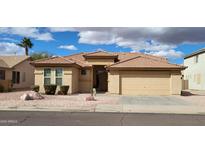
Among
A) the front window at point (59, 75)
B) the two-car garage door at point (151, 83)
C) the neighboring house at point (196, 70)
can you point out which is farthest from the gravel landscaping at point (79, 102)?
the neighboring house at point (196, 70)

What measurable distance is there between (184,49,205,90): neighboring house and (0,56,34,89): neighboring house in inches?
887

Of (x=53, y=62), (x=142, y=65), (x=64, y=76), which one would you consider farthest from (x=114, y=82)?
(x=53, y=62)

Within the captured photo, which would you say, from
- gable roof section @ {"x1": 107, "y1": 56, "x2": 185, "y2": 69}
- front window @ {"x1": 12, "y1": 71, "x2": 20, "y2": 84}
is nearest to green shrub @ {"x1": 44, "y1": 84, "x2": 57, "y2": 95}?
gable roof section @ {"x1": 107, "y1": 56, "x2": 185, "y2": 69}

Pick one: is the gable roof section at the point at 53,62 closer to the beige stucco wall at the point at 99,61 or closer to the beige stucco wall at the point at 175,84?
the beige stucco wall at the point at 99,61

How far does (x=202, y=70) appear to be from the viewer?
37125mm

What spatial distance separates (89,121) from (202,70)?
97.2 ft

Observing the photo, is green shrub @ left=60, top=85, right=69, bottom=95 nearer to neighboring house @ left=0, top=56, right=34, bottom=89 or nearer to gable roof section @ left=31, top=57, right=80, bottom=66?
gable roof section @ left=31, top=57, right=80, bottom=66

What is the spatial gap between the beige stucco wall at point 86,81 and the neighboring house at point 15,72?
7.46 meters

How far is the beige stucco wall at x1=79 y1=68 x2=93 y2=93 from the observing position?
1150 inches

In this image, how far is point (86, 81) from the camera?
1154 inches

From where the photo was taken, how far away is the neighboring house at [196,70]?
122ft

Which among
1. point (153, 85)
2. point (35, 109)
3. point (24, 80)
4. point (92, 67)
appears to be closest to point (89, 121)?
point (35, 109)

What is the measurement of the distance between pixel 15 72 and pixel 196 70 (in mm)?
24383

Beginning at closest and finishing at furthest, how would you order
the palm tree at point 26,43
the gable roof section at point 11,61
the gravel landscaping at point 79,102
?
the gravel landscaping at point 79,102
the gable roof section at point 11,61
the palm tree at point 26,43
